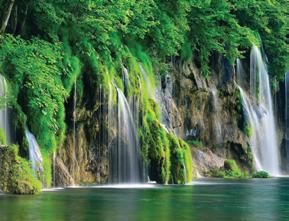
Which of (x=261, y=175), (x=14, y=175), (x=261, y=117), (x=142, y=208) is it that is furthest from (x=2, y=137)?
(x=261, y=117)

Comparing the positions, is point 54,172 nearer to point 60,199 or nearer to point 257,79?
point 60,199

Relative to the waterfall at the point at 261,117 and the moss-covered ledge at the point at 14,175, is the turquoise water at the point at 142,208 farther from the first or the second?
the waterfall at the point at 261,117

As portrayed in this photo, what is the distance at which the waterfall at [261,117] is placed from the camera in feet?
172

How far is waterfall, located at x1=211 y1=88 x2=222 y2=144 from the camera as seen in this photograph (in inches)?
1999

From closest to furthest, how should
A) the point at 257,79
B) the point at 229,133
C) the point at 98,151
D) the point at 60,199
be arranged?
the point at 60,199
the point at 98,151
the point at 229,133
the point at 257,79

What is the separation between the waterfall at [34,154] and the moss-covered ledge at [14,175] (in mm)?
2521

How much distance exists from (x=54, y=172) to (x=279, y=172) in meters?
29.3

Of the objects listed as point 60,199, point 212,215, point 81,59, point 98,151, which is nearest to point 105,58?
point 81,59

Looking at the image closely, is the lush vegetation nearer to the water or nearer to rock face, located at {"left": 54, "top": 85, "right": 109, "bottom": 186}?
the water

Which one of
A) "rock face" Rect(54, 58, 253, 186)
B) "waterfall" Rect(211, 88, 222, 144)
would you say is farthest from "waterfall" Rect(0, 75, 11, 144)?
"waterfall" Rect(211, 88, 222, 144)

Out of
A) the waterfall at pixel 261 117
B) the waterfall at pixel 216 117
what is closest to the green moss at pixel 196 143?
the waterfall at pixel 216 117

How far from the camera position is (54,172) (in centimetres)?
2786

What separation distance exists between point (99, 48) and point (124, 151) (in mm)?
4650

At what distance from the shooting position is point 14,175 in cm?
2203
